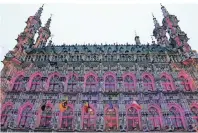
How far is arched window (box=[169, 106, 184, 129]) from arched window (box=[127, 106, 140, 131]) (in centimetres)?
341

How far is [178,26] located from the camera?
34.0 meters

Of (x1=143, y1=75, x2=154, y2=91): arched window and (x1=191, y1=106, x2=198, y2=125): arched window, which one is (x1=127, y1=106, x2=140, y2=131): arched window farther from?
(x1=191, y1=106, x2=198, y2=125): arched window

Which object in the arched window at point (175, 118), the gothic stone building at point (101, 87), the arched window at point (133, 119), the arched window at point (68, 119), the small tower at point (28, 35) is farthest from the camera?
the small tower at point (28, 35)

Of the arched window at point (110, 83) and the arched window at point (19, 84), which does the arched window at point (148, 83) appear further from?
the arched window at point (19, 84)

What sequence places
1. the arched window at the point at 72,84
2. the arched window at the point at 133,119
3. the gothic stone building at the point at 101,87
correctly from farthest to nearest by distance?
the arched window at the point at 72,84 → the gothic stone building at the point at 101,87 → the arched window at the point at 133,119

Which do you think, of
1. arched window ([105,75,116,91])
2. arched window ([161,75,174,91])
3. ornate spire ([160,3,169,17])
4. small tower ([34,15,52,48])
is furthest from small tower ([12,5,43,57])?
ornate spire ([160,3,169,17])

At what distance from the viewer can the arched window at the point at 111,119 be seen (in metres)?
23.4

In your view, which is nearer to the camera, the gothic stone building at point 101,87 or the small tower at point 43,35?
the gothic stone building at point 101,87

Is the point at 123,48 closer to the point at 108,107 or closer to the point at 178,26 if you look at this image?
the point at 178,26

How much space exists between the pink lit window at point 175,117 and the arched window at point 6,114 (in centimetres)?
1645

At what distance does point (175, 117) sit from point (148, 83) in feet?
16.1

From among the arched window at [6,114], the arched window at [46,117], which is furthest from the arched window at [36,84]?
the arched window at [6,114]

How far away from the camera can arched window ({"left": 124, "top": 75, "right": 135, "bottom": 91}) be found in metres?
26.8

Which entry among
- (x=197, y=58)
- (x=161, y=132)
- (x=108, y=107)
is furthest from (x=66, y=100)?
(x=197, y=58)
